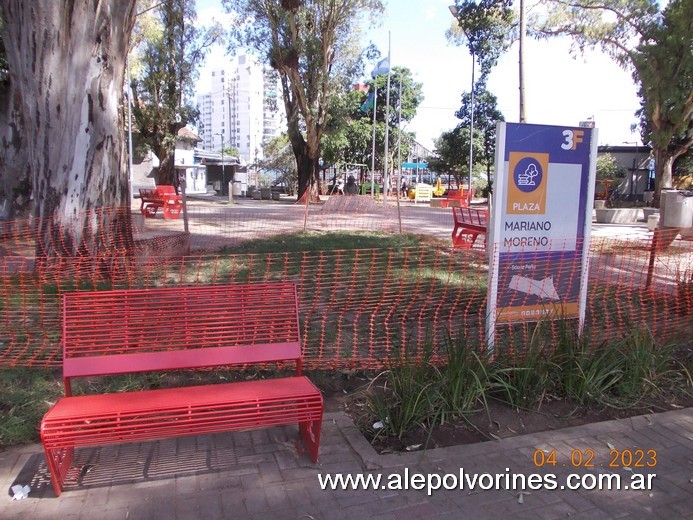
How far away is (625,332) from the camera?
15.8 feet

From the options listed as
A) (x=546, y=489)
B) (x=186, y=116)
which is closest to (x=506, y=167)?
(x=546, y=489)

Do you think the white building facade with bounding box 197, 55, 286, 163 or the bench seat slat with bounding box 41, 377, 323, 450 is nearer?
the bench seat slat with bounding box 41, 377, 323, 450

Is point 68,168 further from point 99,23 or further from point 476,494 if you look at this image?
point 476,494

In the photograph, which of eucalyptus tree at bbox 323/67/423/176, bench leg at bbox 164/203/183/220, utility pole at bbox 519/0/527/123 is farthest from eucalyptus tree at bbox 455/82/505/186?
utility pole at bbox 519/0/527/123

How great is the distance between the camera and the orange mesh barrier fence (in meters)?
4.92

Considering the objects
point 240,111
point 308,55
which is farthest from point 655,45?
point 240,111

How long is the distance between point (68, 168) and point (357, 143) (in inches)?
1426

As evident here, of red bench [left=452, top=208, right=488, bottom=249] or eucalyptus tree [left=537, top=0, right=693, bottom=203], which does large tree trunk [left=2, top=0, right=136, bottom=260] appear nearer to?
red bench [left=452, top=208, right=488, bottom=249]

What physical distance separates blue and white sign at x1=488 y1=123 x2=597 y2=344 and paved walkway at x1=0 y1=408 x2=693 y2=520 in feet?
4.23

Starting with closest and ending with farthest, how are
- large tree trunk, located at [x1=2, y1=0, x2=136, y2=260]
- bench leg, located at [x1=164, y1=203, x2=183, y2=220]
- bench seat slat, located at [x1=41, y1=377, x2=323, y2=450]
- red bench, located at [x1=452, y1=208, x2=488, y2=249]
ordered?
bench seat slat, located at [x1=41, y1=377, x2=323, y2=450]
large tree trunk, located at [x1=2, y1=0, x2=136, y2=260]
red bench, located at [x1=452, y1=208, x2=488, y2=249]
bench leg, located at [x1=164, y1=203, x2=183, y2=220]

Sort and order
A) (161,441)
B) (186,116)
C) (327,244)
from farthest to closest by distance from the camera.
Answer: (186,116), (327,244), (161,441)
